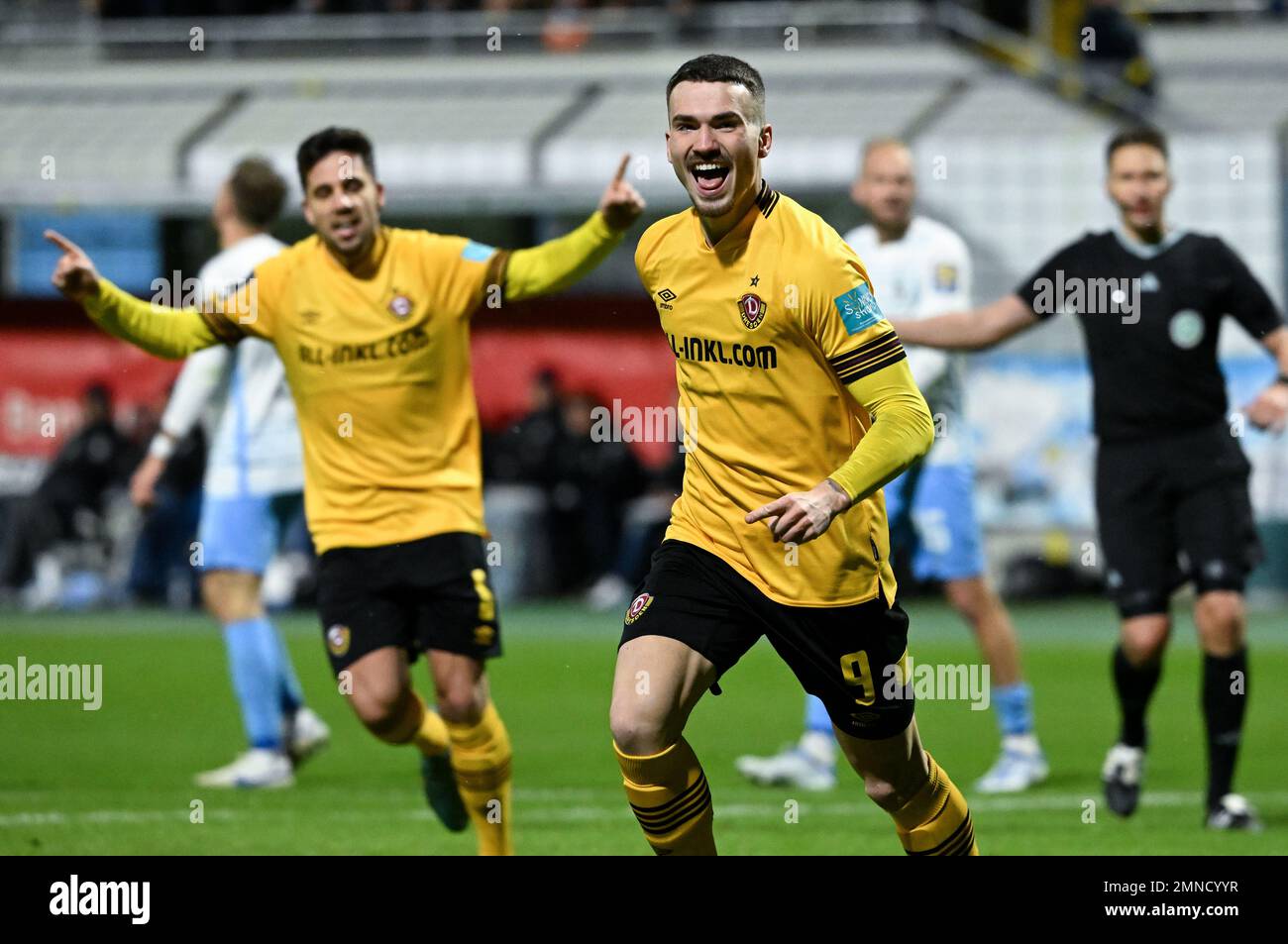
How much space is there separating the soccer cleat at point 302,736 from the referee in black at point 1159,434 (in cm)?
335

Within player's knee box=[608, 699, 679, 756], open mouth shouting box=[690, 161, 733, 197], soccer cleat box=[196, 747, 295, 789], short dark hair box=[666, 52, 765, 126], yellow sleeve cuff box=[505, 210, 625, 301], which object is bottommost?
soccer cleat box=[196, 747, 295, 789]

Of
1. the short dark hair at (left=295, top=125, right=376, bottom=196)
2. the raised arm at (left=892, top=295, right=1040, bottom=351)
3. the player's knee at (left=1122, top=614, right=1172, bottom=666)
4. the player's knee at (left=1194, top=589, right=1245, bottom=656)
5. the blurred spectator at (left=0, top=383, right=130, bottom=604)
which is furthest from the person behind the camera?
the blurred spectator at (left=0, top=383, right=130, bottom=604)

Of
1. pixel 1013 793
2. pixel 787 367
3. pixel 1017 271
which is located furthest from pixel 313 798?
pixel 1017 271

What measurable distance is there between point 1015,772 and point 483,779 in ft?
9.20

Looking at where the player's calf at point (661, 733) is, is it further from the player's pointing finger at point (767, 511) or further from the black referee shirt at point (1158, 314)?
the black referee shirt at point (1158, 314)

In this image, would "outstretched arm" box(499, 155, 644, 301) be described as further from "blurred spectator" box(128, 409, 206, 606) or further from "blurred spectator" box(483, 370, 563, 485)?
"blurred spectator" box(128, 409, 206, 606)

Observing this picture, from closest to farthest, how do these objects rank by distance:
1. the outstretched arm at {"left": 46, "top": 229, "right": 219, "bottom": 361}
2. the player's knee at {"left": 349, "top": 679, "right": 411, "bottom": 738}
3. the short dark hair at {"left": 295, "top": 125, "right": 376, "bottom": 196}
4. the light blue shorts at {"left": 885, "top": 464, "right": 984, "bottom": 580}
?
the outstretched arm at {"left": 46, "top": 229, "right": 219, "bottom": 361}, the player's knee at {"left": 349, "top": 679, "right": 411, "bottom": 738}, the short dark hair at {"left": 295, "top": 125, "right": 376, "bottom": 196}, the light blue shorts at {"left": 885, "top": 464, "right": 984, "bottom": 580}

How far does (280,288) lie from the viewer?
22.4 feet

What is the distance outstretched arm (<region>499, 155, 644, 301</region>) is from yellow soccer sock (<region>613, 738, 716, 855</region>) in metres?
Answer: 1.83

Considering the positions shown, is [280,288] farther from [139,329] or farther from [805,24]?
[805,24]

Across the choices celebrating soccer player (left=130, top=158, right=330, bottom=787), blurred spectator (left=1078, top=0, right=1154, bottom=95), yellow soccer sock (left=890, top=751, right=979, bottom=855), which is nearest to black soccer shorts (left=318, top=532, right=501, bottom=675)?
yellow soccer sock (left=890, top=751, right=979, bottom=855)

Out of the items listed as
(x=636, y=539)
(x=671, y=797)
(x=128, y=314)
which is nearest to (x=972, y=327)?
(x=671, y=797)

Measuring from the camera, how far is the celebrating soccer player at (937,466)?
850 centimetres

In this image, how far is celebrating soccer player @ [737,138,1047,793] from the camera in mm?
8500
